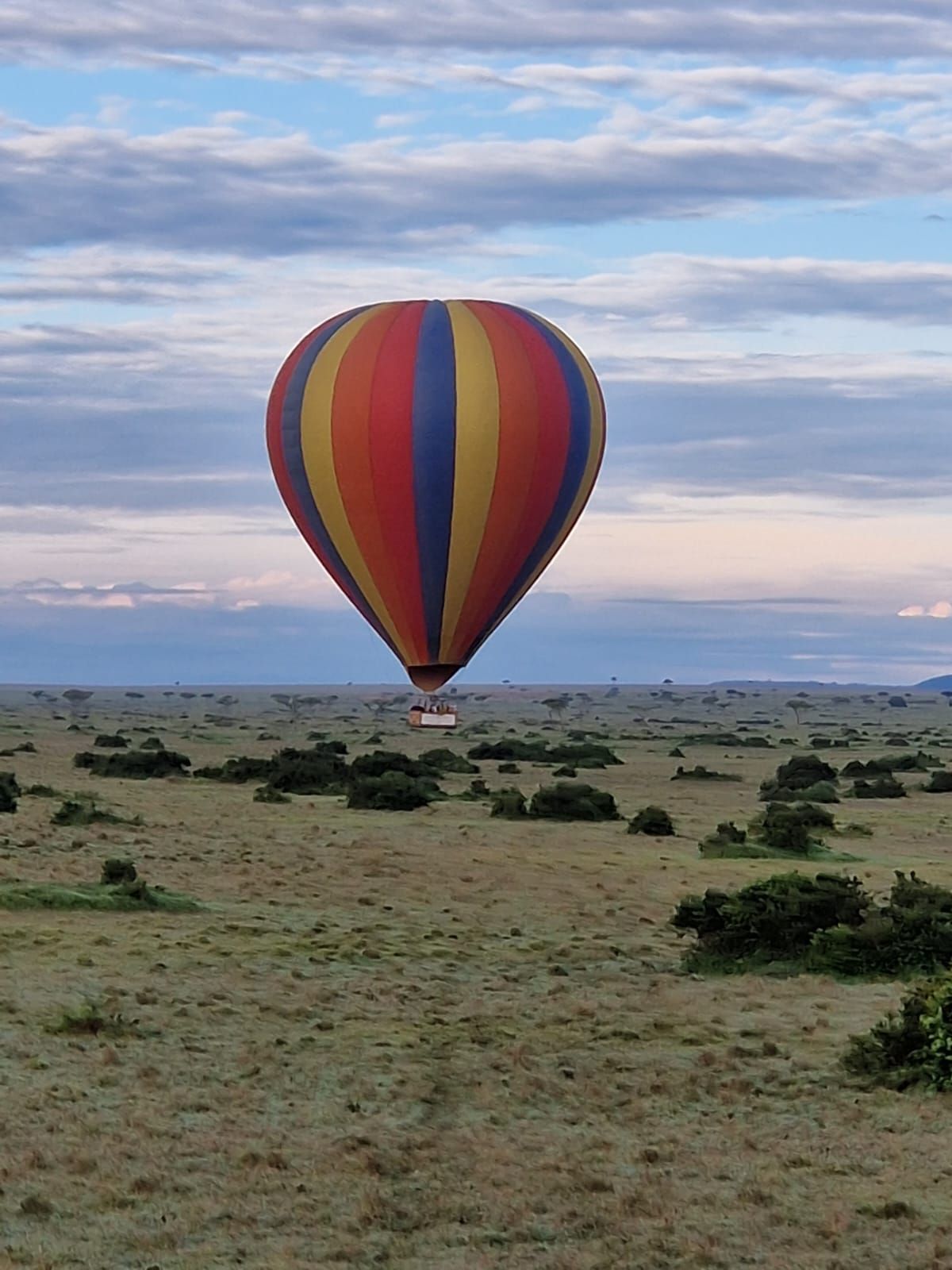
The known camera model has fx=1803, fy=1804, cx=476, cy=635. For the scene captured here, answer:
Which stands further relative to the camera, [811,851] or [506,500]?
[811,851]

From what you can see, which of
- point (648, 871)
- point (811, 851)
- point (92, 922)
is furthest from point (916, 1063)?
point (811, 851)

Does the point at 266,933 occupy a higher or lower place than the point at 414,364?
lower

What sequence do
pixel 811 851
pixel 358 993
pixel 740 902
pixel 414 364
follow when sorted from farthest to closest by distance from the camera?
pixel 811 851, pixel 414 364, pixel 740 902, pixel 358 993

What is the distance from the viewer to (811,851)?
3831 cm

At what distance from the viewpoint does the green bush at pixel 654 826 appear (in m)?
42.5

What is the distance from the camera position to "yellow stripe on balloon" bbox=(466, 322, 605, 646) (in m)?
35.4

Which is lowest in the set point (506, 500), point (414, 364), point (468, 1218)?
point (468, 1218)

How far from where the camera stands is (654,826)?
42.7 meters

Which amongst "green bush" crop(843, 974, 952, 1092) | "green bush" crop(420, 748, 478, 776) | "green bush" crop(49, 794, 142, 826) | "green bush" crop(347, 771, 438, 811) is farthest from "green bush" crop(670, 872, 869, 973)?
"green bush" crop(420, 748, 478, 776)

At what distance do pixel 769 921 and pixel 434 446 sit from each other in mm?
11886

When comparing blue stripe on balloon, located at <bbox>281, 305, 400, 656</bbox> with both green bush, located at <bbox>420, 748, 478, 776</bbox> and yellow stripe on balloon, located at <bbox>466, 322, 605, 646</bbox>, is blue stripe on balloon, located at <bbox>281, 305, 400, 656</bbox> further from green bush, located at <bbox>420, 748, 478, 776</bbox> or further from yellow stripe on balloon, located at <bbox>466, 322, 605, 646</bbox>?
green bush, located at <bbox>420, 748, 478, 776</bbox>

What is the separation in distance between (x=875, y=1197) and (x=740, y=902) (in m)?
11.7

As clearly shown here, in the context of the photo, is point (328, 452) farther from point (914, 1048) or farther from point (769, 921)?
point (914, 1048)

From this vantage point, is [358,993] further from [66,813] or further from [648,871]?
[66,813]
